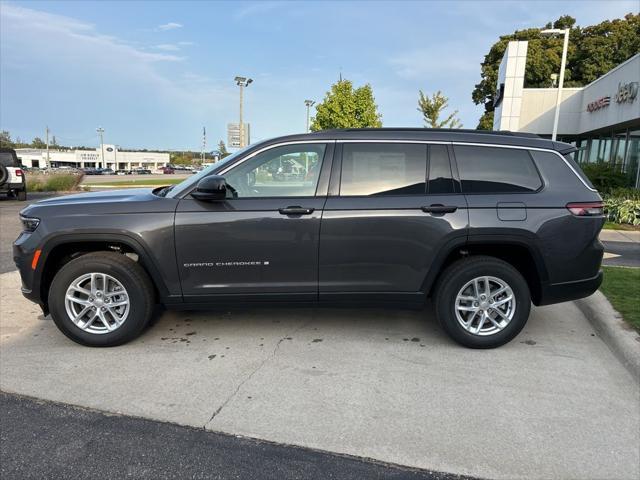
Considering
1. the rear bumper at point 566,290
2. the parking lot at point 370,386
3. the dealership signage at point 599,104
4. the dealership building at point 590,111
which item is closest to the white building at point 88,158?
the dealership building at point 590,111

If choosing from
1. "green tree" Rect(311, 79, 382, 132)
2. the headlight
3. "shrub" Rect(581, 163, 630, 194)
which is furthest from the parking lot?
"green tree" Rect(311, 79, 382, 132)

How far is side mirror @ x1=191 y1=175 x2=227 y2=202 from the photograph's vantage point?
368 cm

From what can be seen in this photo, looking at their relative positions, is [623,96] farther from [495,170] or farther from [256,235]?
[256,235]

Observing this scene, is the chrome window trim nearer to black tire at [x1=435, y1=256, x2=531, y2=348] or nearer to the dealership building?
black tire at [x1=435, y1=256, x2=531, y2=348]

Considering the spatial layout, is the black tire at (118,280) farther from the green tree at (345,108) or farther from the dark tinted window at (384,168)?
the green tree at (345,108)

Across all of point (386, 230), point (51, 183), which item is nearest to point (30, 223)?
point (386, 230)

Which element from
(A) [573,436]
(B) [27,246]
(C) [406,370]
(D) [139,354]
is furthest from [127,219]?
(A) [573,436]

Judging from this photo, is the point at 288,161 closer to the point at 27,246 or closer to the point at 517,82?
the point at 27,246

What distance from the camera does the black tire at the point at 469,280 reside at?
155 inches

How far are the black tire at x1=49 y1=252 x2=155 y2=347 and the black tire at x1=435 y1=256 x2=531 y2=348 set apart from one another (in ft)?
8.16

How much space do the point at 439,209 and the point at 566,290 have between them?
1.32m

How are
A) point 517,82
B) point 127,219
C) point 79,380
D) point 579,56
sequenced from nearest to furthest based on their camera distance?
point 79,380
point 127,219
point 517,82
point 579,56

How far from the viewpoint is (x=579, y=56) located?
39875 mm

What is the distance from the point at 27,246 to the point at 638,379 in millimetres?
4913
